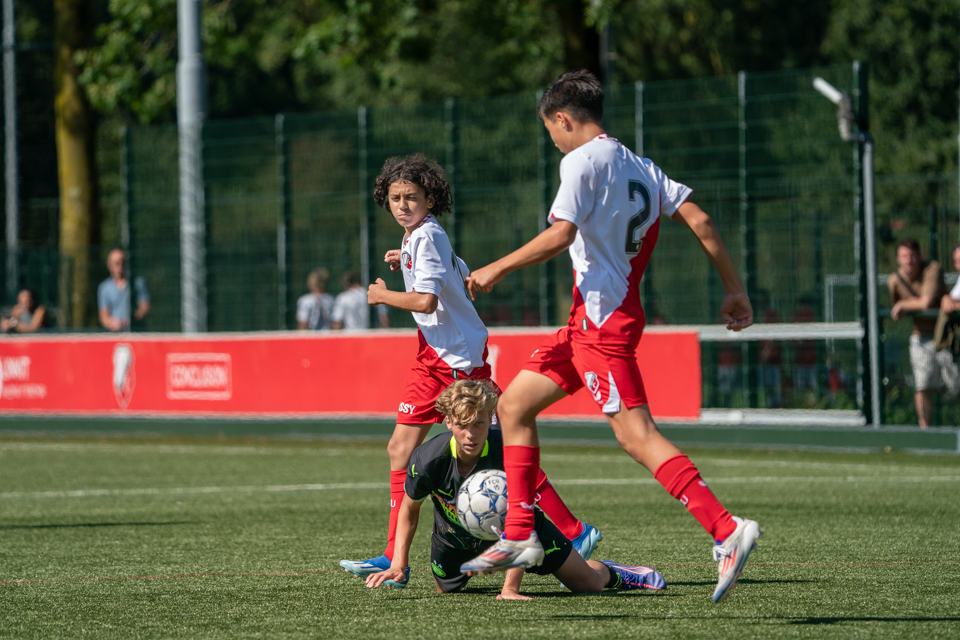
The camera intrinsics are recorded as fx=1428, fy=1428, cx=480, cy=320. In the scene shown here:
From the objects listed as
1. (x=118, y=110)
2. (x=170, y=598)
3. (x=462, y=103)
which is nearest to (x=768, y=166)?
(x=462, y=103)

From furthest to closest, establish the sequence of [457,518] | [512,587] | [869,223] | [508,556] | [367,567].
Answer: [869,223], [367,567], [512,587], [457,518], [508,556]

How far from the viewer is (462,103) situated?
17.2m

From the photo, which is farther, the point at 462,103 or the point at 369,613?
the point at 462,103

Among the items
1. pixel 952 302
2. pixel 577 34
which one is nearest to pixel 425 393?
pixel 952 302

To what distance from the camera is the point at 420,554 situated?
25.4 feet

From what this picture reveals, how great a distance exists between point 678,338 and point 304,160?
613cm

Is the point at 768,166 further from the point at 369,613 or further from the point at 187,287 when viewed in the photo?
the point at 369,613

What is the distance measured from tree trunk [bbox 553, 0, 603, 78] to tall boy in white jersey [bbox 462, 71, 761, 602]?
1499 centimetres

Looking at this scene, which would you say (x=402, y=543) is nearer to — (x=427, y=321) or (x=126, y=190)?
(x=427, y=321)

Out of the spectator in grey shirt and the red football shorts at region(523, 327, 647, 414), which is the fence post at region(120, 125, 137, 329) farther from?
the red football shorts at region(523, 327, 647, 414)

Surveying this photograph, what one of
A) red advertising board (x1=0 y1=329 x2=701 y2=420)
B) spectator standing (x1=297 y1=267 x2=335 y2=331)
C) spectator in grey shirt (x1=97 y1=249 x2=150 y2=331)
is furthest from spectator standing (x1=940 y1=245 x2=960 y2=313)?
spectator in grey shirt (x1=97 y1=249 x2=150 y2=331)

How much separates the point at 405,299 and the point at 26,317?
1524 cm

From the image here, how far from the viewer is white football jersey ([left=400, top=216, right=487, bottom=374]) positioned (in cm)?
643

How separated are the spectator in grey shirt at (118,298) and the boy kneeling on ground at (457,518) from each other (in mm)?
13512
